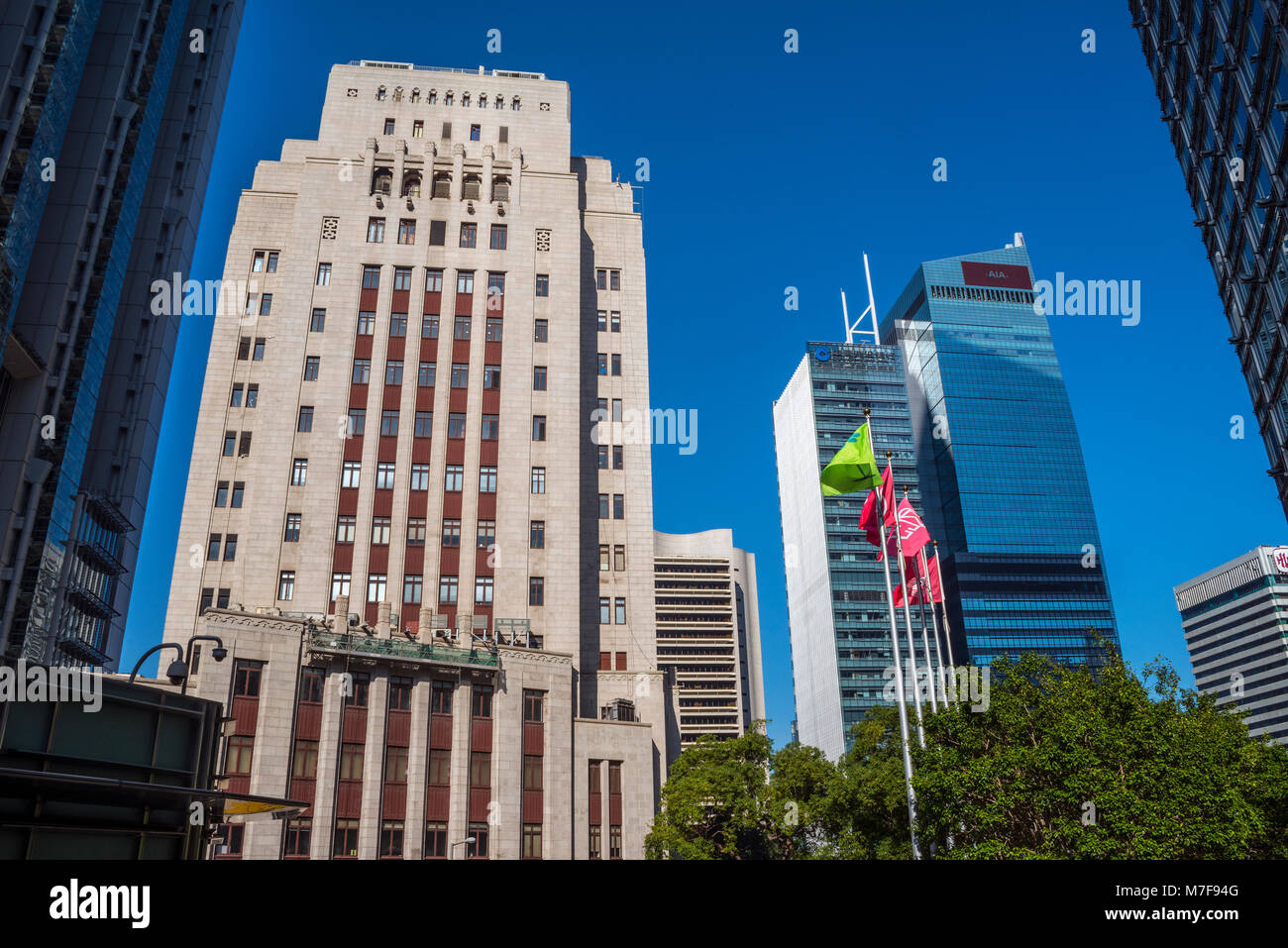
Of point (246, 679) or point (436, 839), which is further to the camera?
point (436, 839)

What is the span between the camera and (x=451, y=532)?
68.9m

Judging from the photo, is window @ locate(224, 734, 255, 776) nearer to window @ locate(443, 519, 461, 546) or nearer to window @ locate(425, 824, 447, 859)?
window @ locate(425, 824, 447, 859)

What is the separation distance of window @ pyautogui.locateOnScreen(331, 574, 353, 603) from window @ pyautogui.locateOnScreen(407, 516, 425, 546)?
5.02m

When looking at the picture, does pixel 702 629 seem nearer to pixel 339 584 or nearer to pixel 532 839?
pixel 339 584

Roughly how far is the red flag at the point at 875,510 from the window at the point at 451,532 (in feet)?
126

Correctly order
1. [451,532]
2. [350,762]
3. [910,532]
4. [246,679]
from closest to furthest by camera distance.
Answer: [910,532] < [246,679] < [350,762] < [451,532]

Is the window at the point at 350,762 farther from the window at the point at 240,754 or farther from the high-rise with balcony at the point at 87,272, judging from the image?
the high-rise with balcony at the point at 87,272

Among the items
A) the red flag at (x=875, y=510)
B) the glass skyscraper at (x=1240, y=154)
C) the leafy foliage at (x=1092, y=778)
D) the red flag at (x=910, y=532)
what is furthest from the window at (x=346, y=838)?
the glass skyscraper at (x=1240, y=154)

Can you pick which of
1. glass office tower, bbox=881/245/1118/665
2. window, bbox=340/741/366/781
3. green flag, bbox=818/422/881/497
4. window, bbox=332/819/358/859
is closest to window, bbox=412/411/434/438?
window, bbox=340/741/366/781

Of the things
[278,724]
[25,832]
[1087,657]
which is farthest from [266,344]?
[1087,657]

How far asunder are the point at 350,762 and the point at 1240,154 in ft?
215

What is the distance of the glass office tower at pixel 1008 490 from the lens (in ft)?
564

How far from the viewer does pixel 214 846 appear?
4378 cm

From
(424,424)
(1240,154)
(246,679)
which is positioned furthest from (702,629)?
(246,679)
